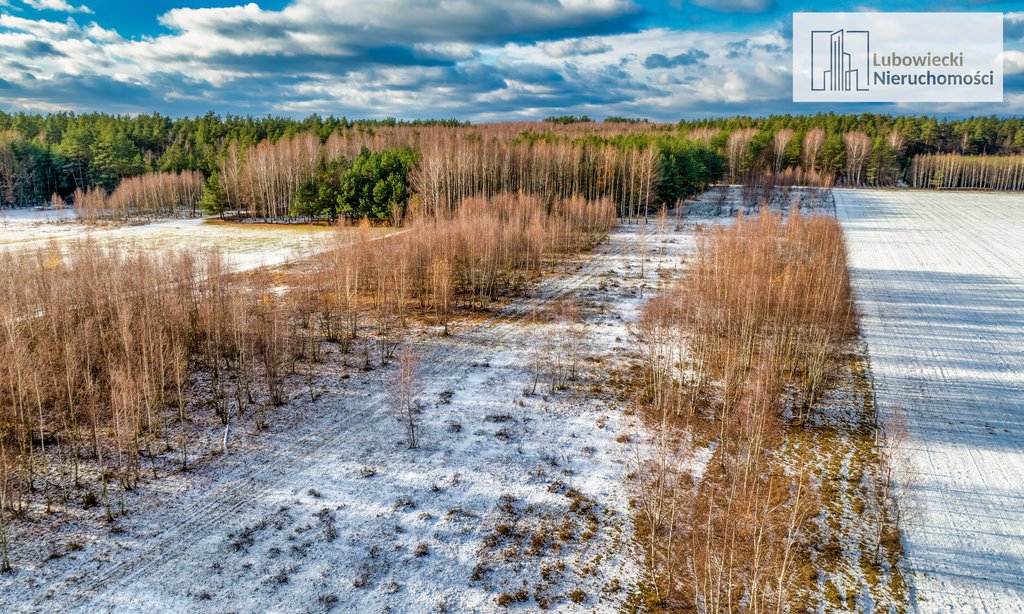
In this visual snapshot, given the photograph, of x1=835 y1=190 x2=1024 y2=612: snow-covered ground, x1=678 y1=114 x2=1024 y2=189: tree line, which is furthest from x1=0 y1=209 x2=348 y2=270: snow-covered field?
x1=678 y1=114 x2=1024 y2=189: tree line

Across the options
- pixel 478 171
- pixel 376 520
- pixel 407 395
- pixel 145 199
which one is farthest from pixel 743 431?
pixel 145 199

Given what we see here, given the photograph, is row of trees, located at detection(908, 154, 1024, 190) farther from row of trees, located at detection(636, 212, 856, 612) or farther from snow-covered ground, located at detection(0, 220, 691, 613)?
snow-covered ground, located at detection(0, 220, 691, 613)

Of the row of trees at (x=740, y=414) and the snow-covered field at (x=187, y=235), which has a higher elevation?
the snow-covered field at (x=187, y=235)

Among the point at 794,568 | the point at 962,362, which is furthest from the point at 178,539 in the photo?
the point at 962,362

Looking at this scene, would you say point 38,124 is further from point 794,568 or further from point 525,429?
point 794,568

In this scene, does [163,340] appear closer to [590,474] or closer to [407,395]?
[407,395]

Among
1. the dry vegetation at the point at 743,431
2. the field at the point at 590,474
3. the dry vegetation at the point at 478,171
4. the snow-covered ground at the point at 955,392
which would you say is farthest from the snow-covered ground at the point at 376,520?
the dry vegetation at the point at 478,171

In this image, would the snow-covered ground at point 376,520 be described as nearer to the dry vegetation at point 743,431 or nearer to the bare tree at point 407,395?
the bare tree at point 407,395
